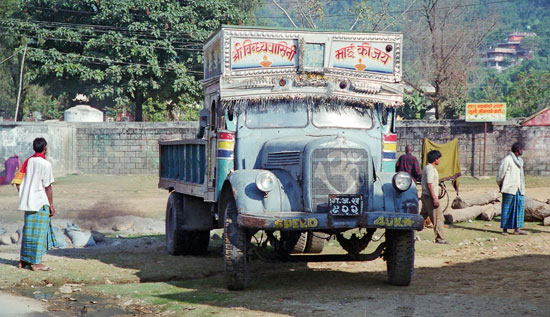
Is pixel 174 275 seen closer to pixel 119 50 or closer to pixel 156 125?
pixel 156 125

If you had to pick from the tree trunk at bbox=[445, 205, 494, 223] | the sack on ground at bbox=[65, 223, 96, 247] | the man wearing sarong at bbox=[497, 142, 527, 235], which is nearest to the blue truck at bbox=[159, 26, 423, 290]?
the sack on ground at bbox=[65, 223, 96, 247]

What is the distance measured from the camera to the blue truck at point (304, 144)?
8.15m

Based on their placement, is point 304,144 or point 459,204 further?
point 459,204

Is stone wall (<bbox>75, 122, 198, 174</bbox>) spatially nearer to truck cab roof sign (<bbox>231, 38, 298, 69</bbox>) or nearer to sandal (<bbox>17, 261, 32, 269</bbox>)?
sandal (<bbox>17, 261, 32, 269</bbox>)

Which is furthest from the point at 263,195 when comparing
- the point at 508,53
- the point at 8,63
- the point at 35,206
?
the point at 508,53

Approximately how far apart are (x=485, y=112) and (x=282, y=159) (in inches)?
843

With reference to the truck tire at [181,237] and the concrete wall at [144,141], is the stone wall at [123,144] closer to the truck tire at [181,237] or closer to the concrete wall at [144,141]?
the concrete wall at [144,141]

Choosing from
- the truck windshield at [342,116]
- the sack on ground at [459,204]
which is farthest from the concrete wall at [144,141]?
the truck windshield at [342,116]

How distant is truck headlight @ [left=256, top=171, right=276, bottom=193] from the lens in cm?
811

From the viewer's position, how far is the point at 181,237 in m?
11.6

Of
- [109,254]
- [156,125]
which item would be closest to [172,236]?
[109,254]

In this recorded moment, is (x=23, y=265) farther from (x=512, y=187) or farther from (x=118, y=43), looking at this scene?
(x=118, y=43)

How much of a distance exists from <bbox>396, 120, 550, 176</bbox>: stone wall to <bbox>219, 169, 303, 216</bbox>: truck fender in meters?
21.5

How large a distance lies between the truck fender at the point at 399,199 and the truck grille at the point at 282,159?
3.47 ft
